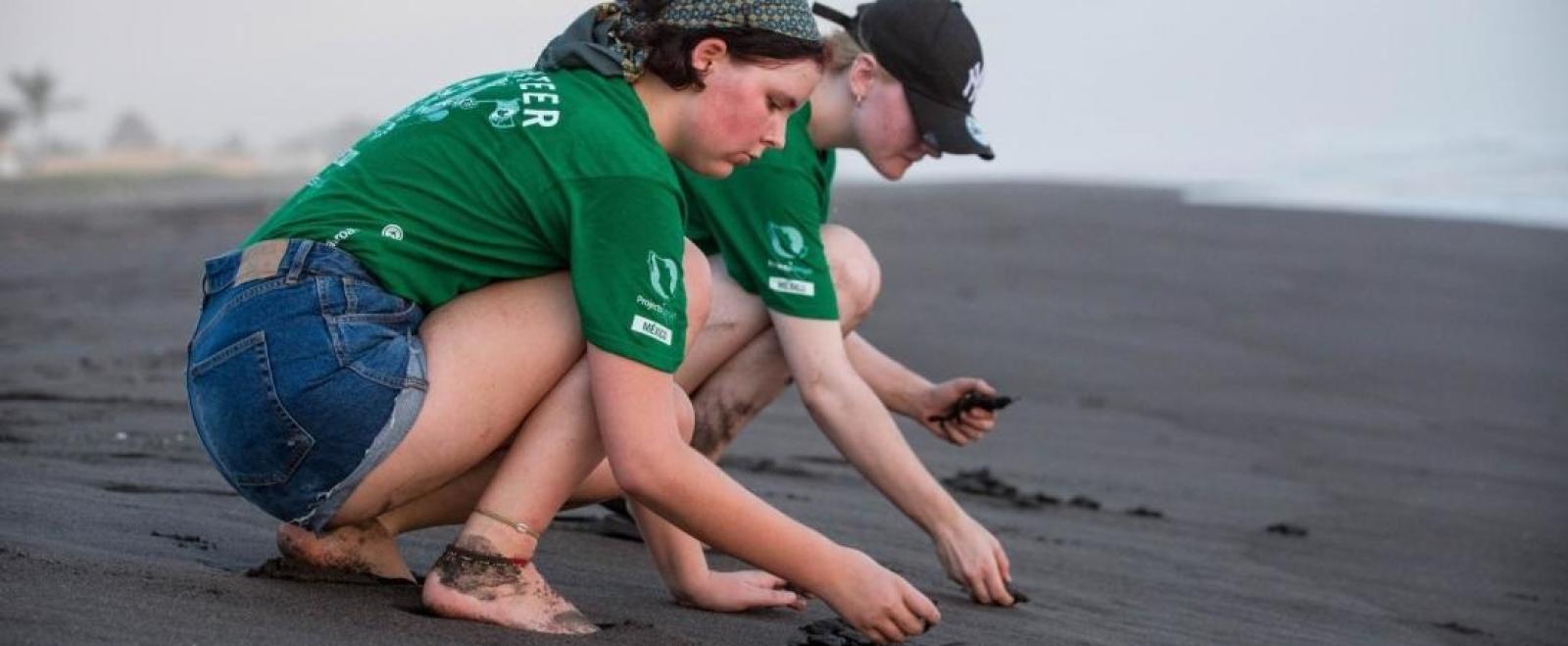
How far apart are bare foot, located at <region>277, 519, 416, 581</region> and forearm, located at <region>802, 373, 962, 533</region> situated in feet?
2.87

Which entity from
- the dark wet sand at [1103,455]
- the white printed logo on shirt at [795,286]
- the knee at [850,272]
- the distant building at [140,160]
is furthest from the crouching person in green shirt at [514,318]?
the distant building at [140,160]

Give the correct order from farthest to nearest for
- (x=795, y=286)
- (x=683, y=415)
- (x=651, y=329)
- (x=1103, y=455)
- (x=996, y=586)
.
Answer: (x=1103, y=455)
(x=795, y=286)
(x=996, y=586)
(x=683, y=415)
(x=651, y=329)

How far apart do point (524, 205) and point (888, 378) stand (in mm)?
1352

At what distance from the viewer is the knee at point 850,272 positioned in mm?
3609

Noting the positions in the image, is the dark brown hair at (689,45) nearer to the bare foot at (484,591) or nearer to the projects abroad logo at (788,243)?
the bare foot at (484,591)

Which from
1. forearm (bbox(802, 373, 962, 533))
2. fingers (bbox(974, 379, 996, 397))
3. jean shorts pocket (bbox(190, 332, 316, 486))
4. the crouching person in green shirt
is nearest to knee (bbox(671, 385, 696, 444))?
the crouching person in green shirt

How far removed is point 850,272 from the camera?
3.62m

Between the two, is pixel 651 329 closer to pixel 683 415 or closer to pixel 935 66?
pixel 683 415

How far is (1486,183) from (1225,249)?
25.0ft

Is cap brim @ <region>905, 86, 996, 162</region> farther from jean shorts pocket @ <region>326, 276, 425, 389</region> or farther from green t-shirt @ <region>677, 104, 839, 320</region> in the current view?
jean shorts pocket @ <region>326, 276, 425, 389</region>

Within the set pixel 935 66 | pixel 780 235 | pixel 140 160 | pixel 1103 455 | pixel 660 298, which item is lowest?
pixel 140 160

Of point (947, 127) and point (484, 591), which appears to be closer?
point (484, 591)

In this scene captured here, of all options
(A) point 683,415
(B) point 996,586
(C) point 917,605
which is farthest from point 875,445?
(C) point 917,605

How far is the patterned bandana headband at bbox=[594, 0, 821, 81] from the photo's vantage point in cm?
240
